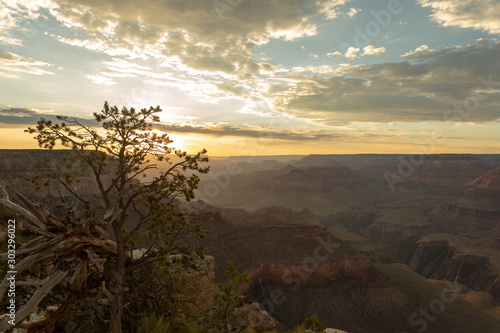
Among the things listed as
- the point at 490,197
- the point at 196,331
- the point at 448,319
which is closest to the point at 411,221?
the point at 490,197

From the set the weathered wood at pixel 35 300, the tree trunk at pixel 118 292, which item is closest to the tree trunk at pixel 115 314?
the tree trunk at pixel 118 292

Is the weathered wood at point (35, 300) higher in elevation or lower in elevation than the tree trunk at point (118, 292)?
higher

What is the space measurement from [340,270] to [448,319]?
81.6 ft

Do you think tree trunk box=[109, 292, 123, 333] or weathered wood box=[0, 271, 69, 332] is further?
tree trunk box=[109, 292, 123, 333]

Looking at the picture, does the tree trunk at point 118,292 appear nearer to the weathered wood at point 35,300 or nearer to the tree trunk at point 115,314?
the tree trunk at point 115,314

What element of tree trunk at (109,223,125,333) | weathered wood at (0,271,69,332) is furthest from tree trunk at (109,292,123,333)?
weathered wood at (0,271,69,332)

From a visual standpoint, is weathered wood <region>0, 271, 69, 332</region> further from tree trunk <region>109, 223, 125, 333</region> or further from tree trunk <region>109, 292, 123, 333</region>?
tree trunk <region>109, 292, 123, 333</region>

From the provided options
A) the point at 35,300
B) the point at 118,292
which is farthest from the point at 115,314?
the point at 35,300

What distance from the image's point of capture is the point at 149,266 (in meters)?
11.6

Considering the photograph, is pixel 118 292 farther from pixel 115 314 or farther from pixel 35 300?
pixel 35 300

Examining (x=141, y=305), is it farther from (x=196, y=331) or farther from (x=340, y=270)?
(x=340, y=270)

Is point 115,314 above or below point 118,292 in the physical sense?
below

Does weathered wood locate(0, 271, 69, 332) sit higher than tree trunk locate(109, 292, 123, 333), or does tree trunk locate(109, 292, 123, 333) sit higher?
weathered wood locate(0, 271, 69, 332)

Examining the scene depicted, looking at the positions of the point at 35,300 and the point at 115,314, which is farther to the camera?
the point at 115,314
